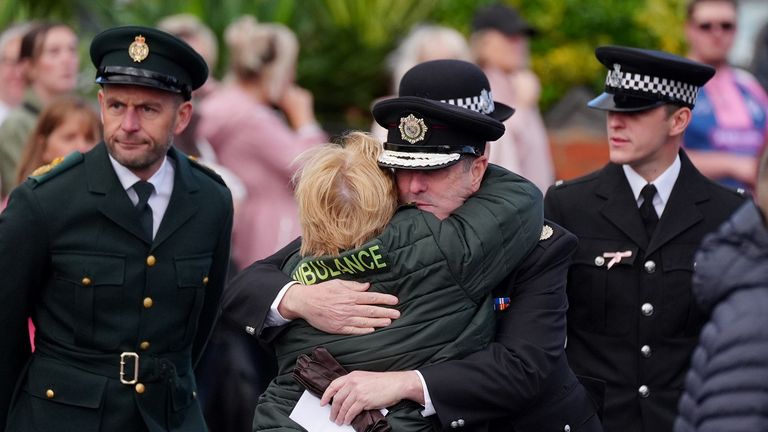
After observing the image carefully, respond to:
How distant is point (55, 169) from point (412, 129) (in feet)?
4.83

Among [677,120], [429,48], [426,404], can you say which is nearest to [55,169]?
[426,404]

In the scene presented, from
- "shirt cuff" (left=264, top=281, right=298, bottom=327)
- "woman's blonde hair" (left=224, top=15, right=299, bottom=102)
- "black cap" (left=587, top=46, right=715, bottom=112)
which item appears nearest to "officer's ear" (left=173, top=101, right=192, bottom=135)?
"shirt cuff" (left=264, top=281, right=298, bottom=327)

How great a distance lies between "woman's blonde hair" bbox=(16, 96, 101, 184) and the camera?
23.1 feet

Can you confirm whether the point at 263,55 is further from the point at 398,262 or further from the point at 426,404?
the point at 426,404

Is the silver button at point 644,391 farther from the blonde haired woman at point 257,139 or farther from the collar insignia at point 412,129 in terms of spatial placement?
the blonde haired woman at point 257,139

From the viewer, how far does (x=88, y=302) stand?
523 centimetres

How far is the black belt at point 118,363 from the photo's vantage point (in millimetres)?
5293

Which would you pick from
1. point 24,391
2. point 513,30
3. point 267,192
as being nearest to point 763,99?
point 513,30

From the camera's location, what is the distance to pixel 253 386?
6.68 metres

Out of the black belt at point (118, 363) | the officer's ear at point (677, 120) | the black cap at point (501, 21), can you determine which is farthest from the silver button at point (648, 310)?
the black cap at point (501, 21)

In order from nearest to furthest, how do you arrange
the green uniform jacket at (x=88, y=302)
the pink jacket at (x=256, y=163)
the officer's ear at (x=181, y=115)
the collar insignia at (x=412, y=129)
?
the collar insignia at (x=412, y=129) < the green uniform jacket at (x=88, y=302) < the officer's ear at (x=181, y=115) < the pink jacket at (x=256, y=163)

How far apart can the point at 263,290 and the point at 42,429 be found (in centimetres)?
108

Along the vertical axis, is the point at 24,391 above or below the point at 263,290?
below

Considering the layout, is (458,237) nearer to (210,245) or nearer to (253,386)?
(210,245)
